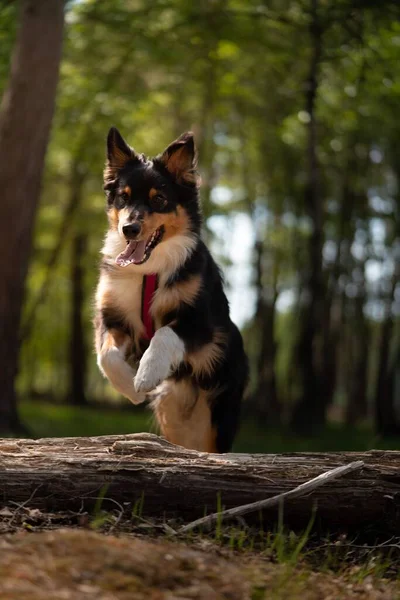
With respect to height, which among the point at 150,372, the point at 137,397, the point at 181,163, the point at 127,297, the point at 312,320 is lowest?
the point at 137,397

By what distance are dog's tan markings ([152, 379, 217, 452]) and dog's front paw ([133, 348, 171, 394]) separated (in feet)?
3.27

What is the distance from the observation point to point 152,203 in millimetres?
7027

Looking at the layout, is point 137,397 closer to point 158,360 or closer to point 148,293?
point 158,360

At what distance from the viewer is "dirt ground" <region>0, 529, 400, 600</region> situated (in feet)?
11.8

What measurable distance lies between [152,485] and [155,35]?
11.5 m

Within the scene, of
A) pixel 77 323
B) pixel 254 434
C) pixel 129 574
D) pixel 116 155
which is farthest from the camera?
pixel 77 323

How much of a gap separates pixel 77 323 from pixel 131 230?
21.0m

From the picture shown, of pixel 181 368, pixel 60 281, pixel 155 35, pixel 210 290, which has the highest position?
pixel 155 35

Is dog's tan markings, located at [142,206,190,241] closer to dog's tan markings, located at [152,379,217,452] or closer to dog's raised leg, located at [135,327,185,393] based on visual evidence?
dog's raised leg, located at [135,327,185,393]

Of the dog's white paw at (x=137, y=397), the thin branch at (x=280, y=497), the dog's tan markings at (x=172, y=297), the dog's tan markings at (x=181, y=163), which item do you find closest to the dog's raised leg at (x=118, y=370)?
the dog's white paw at (x=137, y=397)

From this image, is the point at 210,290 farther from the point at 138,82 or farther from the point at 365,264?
the point at 365,264

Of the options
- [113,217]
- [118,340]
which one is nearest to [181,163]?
[113,217]

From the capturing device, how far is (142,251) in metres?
7.09

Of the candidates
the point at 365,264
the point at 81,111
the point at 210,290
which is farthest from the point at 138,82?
the point at 210,290
